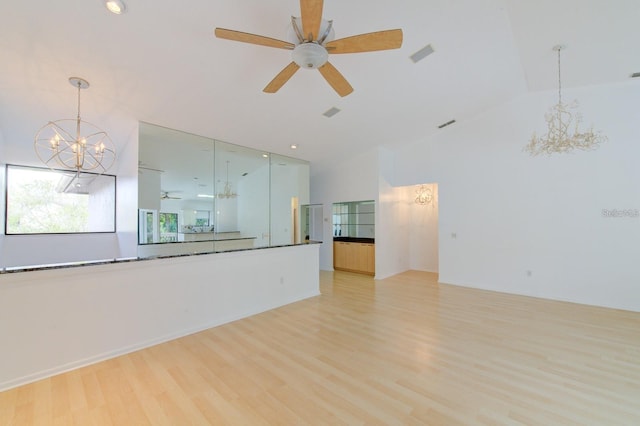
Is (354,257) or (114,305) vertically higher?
(114,305)

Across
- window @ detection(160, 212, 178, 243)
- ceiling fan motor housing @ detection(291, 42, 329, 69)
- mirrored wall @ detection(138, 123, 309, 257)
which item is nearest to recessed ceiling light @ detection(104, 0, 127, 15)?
ceiling fan motor housing @ detection(291, 42, 329, 69)

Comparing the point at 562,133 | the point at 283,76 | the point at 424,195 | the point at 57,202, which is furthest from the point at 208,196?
the point at 424,195

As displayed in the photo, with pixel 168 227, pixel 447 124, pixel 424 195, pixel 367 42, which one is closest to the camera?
pixel 367 42

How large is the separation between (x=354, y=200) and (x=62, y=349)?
5.64 m

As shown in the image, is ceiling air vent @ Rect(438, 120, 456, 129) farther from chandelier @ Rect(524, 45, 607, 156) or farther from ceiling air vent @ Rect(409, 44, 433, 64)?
ceiling air vent @ Rect(409, 44, 433, 64)

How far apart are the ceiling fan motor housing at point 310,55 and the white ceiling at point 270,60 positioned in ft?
2.15

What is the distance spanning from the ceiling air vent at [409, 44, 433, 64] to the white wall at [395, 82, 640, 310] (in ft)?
10.0

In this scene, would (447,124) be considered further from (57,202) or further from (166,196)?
(57,202)

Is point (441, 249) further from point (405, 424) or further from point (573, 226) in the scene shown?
point (405, 424)

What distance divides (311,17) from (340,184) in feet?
17.6

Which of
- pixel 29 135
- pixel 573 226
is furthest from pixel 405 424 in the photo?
pixel 29 135

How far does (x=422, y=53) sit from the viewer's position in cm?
321

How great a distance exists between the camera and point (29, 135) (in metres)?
4.06

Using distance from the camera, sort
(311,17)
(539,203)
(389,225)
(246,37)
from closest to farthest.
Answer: (311,17), (246,37), (539,203), (389,225)
